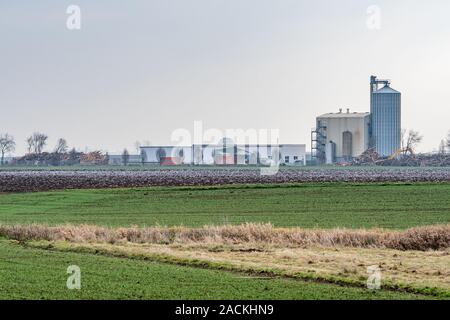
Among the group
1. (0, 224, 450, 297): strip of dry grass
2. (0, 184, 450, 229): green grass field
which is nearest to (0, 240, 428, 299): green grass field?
(0, 224, 450, 297): strip of dry grass

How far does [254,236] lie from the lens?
103 ft

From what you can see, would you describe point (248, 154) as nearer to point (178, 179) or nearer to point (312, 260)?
point (178, 179)

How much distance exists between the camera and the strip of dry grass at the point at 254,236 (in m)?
29.5

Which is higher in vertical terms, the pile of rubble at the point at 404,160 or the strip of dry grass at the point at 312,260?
the pile of rubble at the point at 404,160

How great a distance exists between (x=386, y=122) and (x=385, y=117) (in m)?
1.67

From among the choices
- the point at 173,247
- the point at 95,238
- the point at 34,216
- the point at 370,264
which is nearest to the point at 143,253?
the point at 173,247

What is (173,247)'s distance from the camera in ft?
94.0

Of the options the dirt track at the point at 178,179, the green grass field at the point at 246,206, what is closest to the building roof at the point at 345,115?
the dirt track at the point at 178,179

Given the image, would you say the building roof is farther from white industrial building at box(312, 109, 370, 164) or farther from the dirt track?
the dirt track

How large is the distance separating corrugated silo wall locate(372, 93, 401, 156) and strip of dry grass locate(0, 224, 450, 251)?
377 feet

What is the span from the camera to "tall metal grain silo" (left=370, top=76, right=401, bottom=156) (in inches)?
5674

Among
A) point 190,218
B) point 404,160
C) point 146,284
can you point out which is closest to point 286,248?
point 146,284

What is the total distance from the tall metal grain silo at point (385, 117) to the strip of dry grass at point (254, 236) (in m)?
115

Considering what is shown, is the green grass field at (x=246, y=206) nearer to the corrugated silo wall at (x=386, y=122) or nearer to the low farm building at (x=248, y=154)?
the corrugated silo wall at (x=386, y=122)
